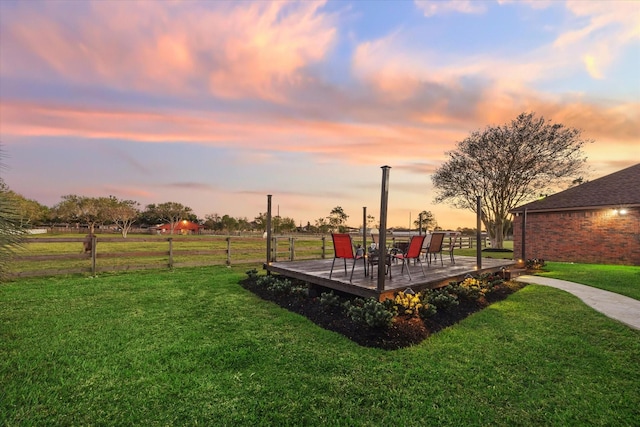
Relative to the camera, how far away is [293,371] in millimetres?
2818

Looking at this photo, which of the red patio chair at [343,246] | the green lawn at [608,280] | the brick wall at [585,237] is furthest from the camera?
the brick wall at [585,237]

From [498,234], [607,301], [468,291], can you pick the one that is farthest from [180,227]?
[607,301]

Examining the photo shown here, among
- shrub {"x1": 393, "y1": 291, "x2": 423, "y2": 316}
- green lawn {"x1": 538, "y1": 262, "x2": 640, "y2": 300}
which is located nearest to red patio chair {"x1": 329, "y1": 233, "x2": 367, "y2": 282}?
shrub {"x1": 393, "y1": 291, "x2": 423, "y2": 316}

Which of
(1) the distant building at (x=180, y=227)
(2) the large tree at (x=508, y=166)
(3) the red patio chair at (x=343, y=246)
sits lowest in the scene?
(1) the distant building at (x=180, y=227)

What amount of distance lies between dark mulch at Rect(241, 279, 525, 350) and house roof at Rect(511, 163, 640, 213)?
9.68m

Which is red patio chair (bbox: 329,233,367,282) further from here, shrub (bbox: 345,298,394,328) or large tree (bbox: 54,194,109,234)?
large tree (bbox: 54,194,109,234)

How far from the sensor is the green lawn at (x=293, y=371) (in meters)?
2.19

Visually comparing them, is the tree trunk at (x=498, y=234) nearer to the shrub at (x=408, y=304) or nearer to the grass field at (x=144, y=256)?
the grass field at (x=144, y=256)

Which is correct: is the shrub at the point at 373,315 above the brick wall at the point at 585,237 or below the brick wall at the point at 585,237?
below

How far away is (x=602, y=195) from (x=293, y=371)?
16.0 m

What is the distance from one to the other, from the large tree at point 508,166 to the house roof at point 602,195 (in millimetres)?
4810

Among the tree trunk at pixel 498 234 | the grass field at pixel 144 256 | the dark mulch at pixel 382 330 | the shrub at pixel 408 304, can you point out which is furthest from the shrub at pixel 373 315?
the tree trunk at pixel 498 234

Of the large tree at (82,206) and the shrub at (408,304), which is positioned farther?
the large tree at (82,206)

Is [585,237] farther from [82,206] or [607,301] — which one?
[82,206]
